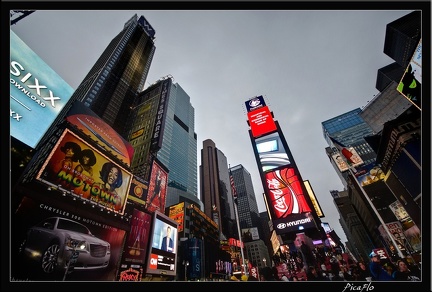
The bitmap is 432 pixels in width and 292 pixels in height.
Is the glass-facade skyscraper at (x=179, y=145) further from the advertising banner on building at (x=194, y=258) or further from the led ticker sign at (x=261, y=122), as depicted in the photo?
the led ticker sign at (x=261, y=122)

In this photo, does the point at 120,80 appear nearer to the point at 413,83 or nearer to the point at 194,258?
the point at 194,258

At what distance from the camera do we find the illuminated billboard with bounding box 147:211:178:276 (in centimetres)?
2359

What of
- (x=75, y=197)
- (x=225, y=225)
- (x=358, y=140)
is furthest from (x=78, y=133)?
(x=358, y=140)

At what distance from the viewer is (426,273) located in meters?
3.21

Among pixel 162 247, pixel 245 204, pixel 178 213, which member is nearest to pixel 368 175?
pixel 162 247

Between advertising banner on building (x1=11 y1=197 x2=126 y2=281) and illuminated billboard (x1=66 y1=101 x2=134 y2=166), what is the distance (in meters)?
7.92

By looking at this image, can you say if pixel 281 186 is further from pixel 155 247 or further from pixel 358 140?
pixel 358 140

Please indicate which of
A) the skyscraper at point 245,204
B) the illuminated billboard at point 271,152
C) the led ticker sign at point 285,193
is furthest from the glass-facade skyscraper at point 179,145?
the led ticker sign at point 285,193

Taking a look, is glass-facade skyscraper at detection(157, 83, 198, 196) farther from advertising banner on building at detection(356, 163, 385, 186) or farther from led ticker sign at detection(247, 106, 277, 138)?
advertising banner on building at detection(356, 163, 385, 186)

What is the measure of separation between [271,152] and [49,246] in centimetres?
2087

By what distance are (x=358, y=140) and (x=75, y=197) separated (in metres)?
138

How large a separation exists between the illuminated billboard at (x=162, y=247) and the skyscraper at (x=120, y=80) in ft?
170

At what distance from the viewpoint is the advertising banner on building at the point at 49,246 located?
10.5 m

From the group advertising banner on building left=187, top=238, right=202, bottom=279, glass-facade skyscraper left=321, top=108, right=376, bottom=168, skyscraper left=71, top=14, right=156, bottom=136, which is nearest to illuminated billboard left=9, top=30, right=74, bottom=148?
advertising banner on building left=187, top=238, right=202, bottom=279
